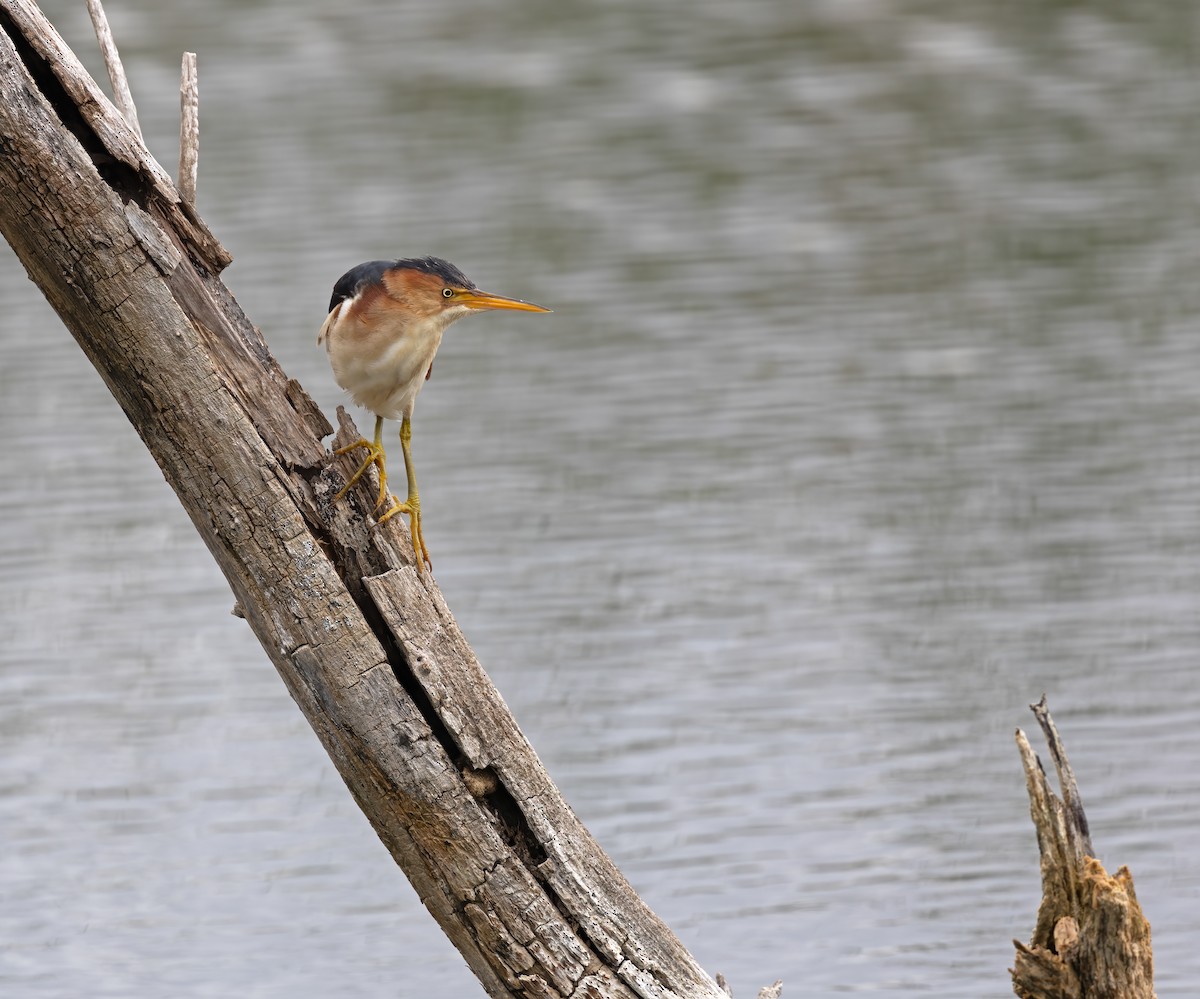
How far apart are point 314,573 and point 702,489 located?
196 inches

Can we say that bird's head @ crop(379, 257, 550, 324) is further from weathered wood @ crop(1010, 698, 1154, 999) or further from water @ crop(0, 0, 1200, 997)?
water @ crop(0, 0, 1200, 997)

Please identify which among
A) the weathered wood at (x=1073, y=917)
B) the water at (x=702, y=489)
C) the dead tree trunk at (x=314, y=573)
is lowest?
the weathered wood at (x=1073, y=917)

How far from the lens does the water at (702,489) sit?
6.22 metres

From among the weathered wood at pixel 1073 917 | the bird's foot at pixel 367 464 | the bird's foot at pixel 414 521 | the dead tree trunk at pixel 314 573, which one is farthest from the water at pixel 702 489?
the bird's foot at pixel 367 464

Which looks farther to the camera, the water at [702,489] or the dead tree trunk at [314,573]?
the water at [702,489]

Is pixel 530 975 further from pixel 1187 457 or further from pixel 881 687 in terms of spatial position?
pixel 1187 457

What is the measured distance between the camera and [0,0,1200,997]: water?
245 inches

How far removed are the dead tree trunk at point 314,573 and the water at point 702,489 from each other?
1946 millimetres

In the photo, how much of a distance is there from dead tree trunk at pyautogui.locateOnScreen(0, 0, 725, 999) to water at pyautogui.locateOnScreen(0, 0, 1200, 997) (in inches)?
76.6

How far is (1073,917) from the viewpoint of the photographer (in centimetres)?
386

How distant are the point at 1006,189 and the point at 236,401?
27.2 feet

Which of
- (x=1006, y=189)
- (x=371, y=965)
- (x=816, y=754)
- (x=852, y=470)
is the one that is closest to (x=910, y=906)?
(x=816, y=754)

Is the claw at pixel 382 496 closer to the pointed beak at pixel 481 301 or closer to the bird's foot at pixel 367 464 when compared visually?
the bird's foot at pixel 367 464

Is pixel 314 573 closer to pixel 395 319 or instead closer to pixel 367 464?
pixel 367 464
